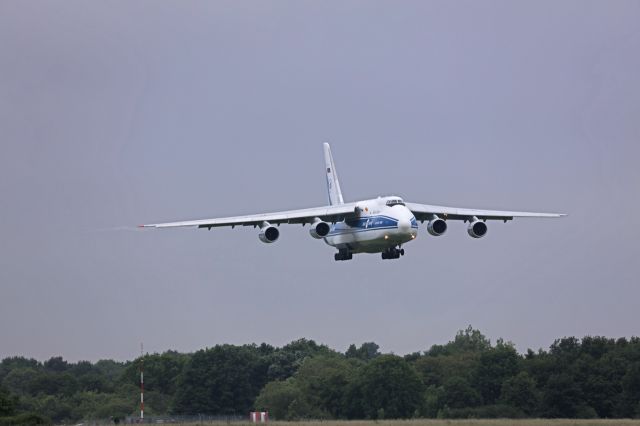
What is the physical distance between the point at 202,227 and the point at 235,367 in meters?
9.05

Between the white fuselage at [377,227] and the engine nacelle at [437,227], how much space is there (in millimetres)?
2051

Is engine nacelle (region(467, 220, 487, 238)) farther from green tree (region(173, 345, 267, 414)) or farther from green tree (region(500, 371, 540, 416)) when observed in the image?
green tree (region(173, 345, 267, 414))

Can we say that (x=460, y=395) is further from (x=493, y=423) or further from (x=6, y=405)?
(x=6, y=405)

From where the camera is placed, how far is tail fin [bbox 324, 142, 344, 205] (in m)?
70.0

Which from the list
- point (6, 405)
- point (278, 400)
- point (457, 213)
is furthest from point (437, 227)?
point (6, 405)

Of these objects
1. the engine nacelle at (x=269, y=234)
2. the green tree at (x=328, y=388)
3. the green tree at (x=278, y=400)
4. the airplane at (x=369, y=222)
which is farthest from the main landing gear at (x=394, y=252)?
the green tree at (x=278, y=400)

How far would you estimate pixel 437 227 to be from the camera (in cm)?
6138

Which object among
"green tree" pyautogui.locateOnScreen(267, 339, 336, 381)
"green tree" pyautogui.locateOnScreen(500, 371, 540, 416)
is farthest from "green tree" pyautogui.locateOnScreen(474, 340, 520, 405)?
"green tree" pyautogui.locateOnScreen(267, 339, 336, 381)

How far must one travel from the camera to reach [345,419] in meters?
55.6

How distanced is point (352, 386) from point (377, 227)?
6151mm

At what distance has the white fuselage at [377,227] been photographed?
5828 cm

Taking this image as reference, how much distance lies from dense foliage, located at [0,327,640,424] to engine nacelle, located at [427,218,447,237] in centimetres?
515

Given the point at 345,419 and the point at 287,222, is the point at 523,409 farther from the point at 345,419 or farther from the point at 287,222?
the point at 287,222

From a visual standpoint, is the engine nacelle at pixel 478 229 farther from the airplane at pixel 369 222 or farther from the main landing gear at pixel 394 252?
the main landing gear at pixel 394 252
